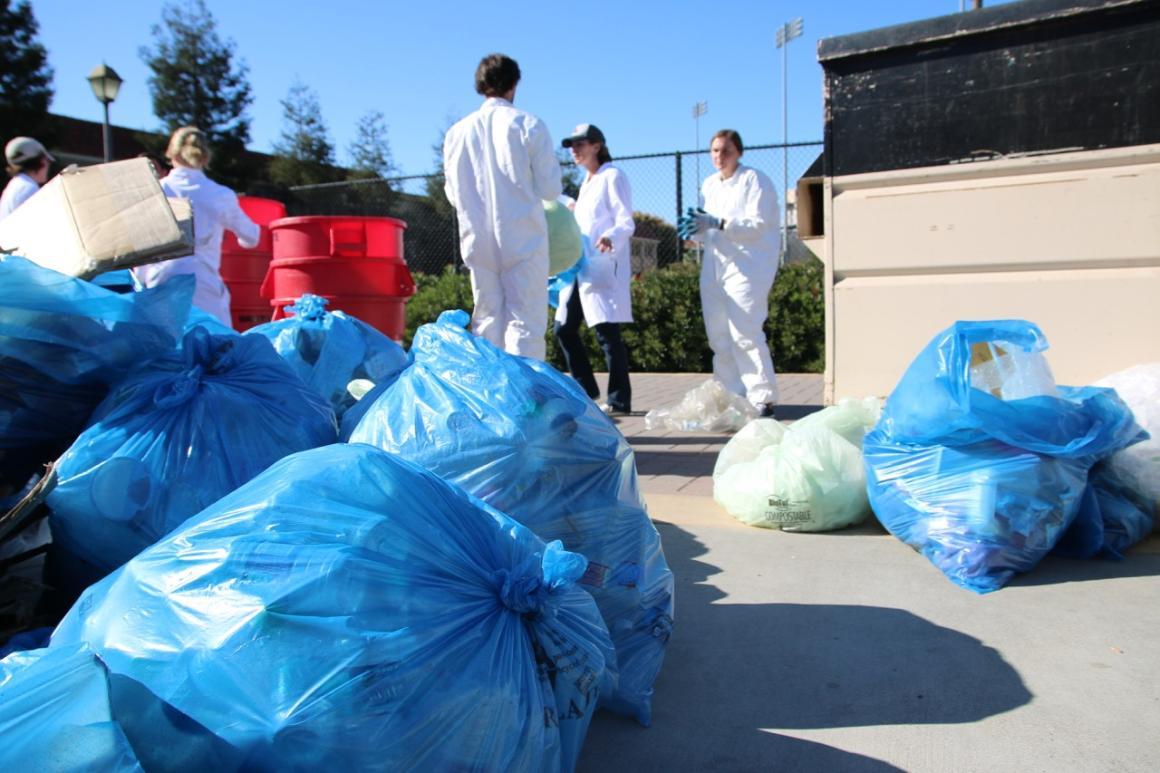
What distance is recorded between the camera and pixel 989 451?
2.79 metres

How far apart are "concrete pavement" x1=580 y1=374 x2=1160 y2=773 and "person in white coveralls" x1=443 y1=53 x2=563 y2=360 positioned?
1.81 m

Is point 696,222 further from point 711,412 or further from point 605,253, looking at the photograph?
point 711,412

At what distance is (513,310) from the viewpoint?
15.4ft

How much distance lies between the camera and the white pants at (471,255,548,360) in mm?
4660

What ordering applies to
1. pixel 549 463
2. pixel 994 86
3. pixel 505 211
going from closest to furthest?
1. pixel 549 463
2. pixel 994 86
3. pixel 505 211

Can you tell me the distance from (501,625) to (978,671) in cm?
135

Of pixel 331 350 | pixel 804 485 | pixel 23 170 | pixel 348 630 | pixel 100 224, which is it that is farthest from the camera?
pixel 23 170

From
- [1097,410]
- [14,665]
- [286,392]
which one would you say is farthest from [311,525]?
[1097,410]

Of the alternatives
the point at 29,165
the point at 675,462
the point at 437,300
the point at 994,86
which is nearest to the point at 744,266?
the point at 675,462

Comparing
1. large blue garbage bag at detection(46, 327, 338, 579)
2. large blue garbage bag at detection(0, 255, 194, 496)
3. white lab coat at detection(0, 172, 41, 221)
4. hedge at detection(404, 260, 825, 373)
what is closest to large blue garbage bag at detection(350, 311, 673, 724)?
Answer: large blue garbage bag at detection(46, 327, 338, 579)

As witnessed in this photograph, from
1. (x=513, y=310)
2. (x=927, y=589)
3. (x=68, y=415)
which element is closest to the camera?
(x=68, y=415)

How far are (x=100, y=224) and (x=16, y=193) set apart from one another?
12.7 ft

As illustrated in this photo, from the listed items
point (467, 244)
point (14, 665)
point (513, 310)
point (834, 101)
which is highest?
point (834, 101)

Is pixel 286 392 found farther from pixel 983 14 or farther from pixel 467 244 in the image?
pixel 983 14
